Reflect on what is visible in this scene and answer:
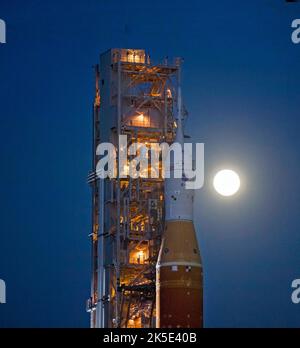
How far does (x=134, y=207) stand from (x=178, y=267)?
28.7 ft

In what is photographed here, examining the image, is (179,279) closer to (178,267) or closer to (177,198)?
(178,267)

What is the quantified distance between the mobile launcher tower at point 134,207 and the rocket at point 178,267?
0.05 m

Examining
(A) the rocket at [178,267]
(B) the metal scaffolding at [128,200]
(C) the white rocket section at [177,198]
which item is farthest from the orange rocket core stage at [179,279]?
(B) the metal scaffolding at [128,200]

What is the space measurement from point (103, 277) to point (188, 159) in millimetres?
9277

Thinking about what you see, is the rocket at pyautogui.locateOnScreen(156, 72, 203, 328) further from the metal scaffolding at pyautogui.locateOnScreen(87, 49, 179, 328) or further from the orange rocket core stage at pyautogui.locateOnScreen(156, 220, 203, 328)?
the metal scaffolding at pyautogui.locateOnScreen(87, 49, 179, 328)

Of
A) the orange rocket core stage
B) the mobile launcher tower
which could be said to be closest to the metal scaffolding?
the mobile launcher tower

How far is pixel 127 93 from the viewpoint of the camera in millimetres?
92250

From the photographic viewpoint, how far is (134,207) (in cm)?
9044

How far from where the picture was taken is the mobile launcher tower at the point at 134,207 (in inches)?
3322
